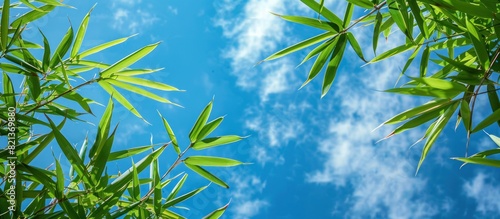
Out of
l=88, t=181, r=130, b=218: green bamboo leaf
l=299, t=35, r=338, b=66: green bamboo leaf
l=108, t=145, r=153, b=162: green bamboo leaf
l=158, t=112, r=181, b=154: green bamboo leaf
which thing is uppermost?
l=299, t=35, r=338, b=66: green bamboo leaf

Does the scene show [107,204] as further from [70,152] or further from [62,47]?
[62,47]

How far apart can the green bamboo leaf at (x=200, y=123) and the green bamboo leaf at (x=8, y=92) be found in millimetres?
538

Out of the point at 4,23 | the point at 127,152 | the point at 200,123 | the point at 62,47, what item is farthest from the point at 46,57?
the point at 200,123

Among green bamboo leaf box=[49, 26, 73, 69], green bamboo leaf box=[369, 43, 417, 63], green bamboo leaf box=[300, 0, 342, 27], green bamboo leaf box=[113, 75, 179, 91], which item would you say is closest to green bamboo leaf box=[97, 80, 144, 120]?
green bamboo leaf box=[113, 75, 179, 91]

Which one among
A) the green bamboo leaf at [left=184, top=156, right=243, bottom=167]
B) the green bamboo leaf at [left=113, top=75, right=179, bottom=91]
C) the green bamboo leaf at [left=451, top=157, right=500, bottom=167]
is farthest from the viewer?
the green bamboo leaf at [left=113, top=75, right=179, bottom=91]

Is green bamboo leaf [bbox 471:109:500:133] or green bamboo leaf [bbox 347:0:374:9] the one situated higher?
green bamboo leaf [bbox 347:0:374:9]

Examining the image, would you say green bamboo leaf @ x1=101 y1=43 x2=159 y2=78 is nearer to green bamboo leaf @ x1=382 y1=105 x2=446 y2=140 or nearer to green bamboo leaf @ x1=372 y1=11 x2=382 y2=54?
green bamboo leaf @ x1=372 y1=11 x2=382 y2=54

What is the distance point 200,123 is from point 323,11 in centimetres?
53

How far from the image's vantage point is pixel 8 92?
166 cm

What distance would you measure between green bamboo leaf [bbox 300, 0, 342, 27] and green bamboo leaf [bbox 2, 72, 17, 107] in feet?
2.87

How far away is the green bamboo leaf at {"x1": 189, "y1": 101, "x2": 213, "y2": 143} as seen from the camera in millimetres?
1706

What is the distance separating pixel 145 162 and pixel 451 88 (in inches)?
35.3

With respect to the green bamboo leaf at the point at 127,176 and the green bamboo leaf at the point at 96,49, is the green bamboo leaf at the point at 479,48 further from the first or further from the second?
the green bamboo leaf at the point at 96,49

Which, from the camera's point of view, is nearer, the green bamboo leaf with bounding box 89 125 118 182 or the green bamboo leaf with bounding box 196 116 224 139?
the green bamboo leaf with bounding box 89 125 118 182
